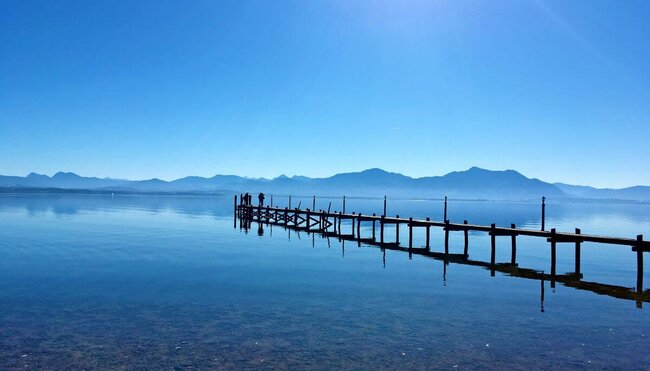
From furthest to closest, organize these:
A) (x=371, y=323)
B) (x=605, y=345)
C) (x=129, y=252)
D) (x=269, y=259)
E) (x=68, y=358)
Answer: (x=129, y=252)
(x=269, y=259)
(x=371, y=323)
(x=605, y=345)
(x=68, y=358)

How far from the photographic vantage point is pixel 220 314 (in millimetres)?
16812

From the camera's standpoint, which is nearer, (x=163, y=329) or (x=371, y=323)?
(x=163, y=329)

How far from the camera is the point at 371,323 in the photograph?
15805 millimetres

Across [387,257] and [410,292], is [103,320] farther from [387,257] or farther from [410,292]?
[387,257]

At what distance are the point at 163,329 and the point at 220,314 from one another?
242 cm

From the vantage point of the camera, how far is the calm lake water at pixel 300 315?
12.6 metres

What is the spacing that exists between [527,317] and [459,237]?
33.7 meters

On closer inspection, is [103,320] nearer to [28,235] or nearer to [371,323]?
[371,323]

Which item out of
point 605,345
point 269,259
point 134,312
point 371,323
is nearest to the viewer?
point 605,345

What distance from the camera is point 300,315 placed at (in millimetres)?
16844

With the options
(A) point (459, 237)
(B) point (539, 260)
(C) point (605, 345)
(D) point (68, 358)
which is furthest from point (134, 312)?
(A) point (459, 237)

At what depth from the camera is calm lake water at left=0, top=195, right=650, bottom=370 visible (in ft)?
41.4

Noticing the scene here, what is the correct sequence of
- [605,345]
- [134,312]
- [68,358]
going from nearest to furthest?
[68,358], [605,345], [134,312]

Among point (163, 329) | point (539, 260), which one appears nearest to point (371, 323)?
point (163, 329)
